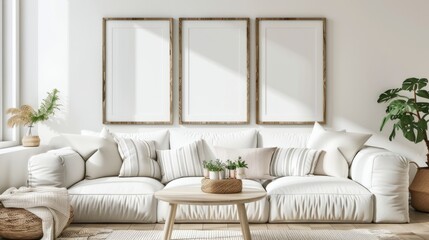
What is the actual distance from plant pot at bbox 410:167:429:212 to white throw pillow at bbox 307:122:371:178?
25.3 inches

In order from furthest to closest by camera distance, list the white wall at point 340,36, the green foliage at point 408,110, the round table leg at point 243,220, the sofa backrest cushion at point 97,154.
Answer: the white wall at point 340,36 < the green foliage at point 408,110 < the sofa backrest cushion at point 97,154 < the round table leg at point 243,220

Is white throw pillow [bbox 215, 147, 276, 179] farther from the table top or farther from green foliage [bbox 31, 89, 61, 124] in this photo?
green foliage [bbox 31, 89, 61, 124]

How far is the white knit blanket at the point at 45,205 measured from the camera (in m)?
3.99

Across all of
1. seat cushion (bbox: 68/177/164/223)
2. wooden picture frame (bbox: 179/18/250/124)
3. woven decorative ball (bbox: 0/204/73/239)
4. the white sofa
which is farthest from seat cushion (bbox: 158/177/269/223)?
wooden picture frame (bbox: 179/18/250/124)

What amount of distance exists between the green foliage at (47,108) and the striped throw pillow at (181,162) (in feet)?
3.87

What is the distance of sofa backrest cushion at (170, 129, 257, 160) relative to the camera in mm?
5406

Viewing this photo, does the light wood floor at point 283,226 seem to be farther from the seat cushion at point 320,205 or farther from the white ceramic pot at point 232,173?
the white ceramic pot at point 232,173

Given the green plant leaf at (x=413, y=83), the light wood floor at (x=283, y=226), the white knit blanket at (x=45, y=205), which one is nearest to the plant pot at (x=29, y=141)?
the light wood floor at (x=283, y=226)

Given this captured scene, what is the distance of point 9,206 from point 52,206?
11.5 inches

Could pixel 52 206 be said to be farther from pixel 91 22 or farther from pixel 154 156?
pixel 91 22

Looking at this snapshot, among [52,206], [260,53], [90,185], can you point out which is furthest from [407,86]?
[52,206]

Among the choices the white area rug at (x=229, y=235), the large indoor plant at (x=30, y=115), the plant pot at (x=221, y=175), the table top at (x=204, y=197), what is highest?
the large indoor plant at (x=30, y=115)

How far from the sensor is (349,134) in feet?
17.2

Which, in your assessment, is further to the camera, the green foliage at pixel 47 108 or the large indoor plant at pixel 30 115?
the green foliage at pixel 47 108
